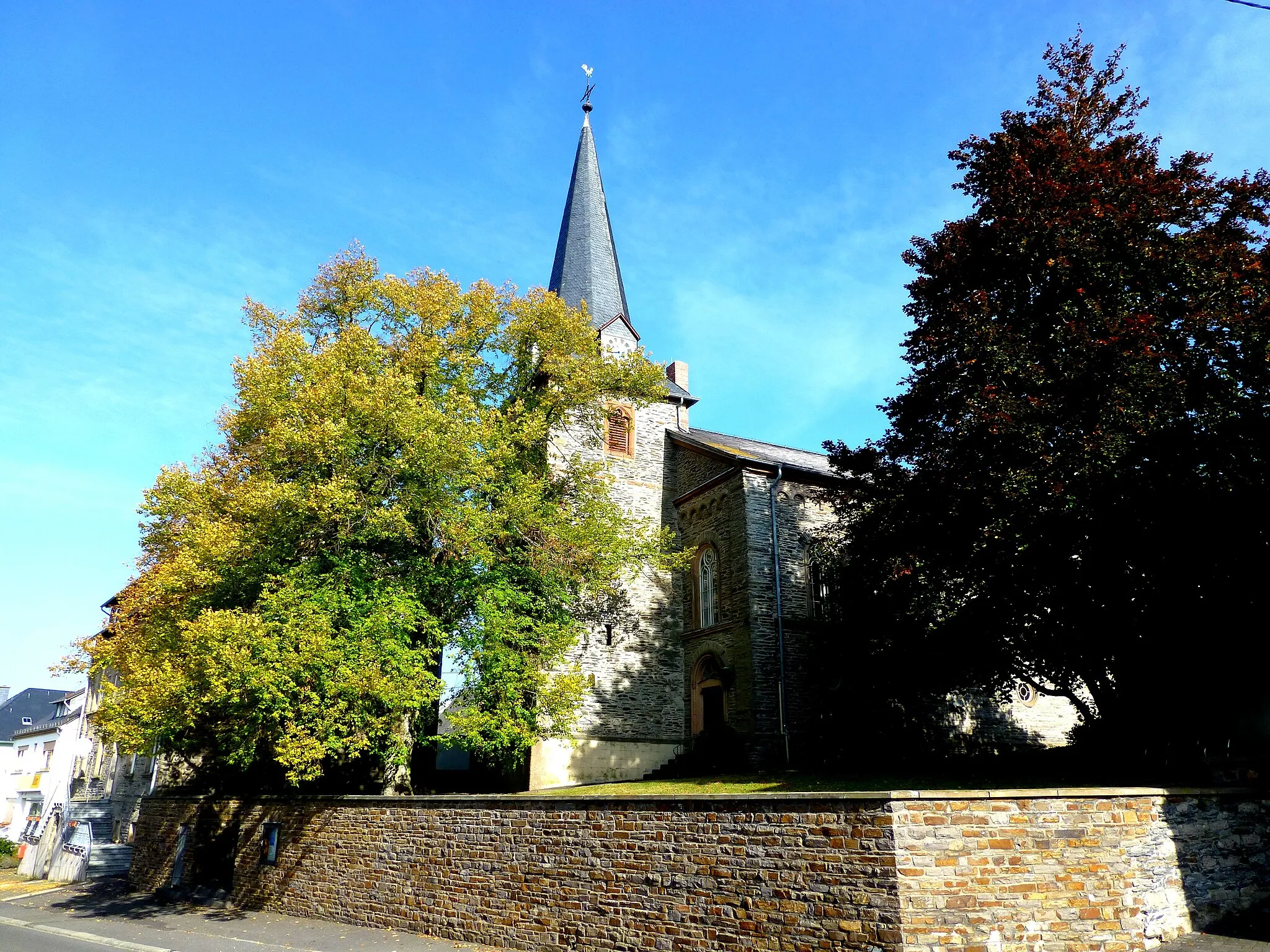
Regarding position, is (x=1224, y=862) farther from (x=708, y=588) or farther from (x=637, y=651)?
(x=637, y=651)

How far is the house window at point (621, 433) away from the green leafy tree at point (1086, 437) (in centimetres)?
1082

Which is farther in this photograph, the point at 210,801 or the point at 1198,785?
the point at 210,801

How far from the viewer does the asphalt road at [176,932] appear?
13.5 metres

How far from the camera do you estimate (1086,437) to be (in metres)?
13.7

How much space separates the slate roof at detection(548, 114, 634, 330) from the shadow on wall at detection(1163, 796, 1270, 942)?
879 inches

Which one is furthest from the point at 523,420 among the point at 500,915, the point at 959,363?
the point at 500,915

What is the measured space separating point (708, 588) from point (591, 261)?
12972 mm

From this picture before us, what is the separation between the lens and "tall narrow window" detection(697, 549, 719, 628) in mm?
24750

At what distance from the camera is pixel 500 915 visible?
1277 cm

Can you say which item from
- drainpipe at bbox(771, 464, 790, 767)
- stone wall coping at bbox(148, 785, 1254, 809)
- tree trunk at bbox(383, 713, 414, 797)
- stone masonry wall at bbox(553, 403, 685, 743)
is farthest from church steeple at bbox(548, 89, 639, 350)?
stone wall coping at bbox(148, 785, 1254, 809)

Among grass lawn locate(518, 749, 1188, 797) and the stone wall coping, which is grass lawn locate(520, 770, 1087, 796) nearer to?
grass lawn locate(518, 749, 1188, 797)

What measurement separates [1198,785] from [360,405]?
1610cm

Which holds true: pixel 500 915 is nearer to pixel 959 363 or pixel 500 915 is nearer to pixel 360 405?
pixel 360 405

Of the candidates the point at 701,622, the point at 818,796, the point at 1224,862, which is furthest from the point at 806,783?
the point at 701,622
